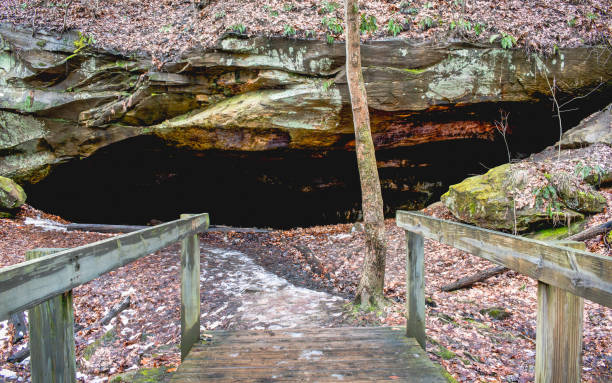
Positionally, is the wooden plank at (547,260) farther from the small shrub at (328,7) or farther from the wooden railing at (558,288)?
the small shrub at (328,7)

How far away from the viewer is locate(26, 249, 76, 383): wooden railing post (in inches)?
55.4

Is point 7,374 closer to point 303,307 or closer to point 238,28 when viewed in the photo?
point 303,307

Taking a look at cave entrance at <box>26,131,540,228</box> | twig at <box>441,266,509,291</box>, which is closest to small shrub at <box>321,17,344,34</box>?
cave entrance at <box>26,131,540,228</box>

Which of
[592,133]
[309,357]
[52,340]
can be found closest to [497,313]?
[309,357]

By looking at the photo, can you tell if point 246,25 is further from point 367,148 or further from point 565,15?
point 565,15

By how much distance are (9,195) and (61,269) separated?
12.1 m

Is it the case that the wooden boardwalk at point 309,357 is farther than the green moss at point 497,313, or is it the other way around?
the green moss at point 497,313

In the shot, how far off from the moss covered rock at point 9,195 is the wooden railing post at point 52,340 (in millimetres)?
11730

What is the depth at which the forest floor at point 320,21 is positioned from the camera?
31.4 feet

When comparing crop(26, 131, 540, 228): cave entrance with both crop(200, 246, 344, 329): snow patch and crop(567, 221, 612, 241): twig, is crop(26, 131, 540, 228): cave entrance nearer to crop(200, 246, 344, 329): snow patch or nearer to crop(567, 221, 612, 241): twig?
crop(567, 221, 612, 241): twig

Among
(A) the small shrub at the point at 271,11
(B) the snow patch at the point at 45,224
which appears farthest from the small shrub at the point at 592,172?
(B) the snow patch at the point at 45,224

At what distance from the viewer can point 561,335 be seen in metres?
1.57

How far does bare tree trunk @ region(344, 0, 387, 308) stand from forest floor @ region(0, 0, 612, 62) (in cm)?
487

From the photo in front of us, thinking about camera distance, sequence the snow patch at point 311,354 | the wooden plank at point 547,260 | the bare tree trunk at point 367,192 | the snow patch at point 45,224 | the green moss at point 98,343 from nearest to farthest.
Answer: the wooden plank at point 547,260
the snow patch at point 311,354
the green moss at point 98,343
the bare tree trunk at point 367,192
the snow patch at point 45,224
